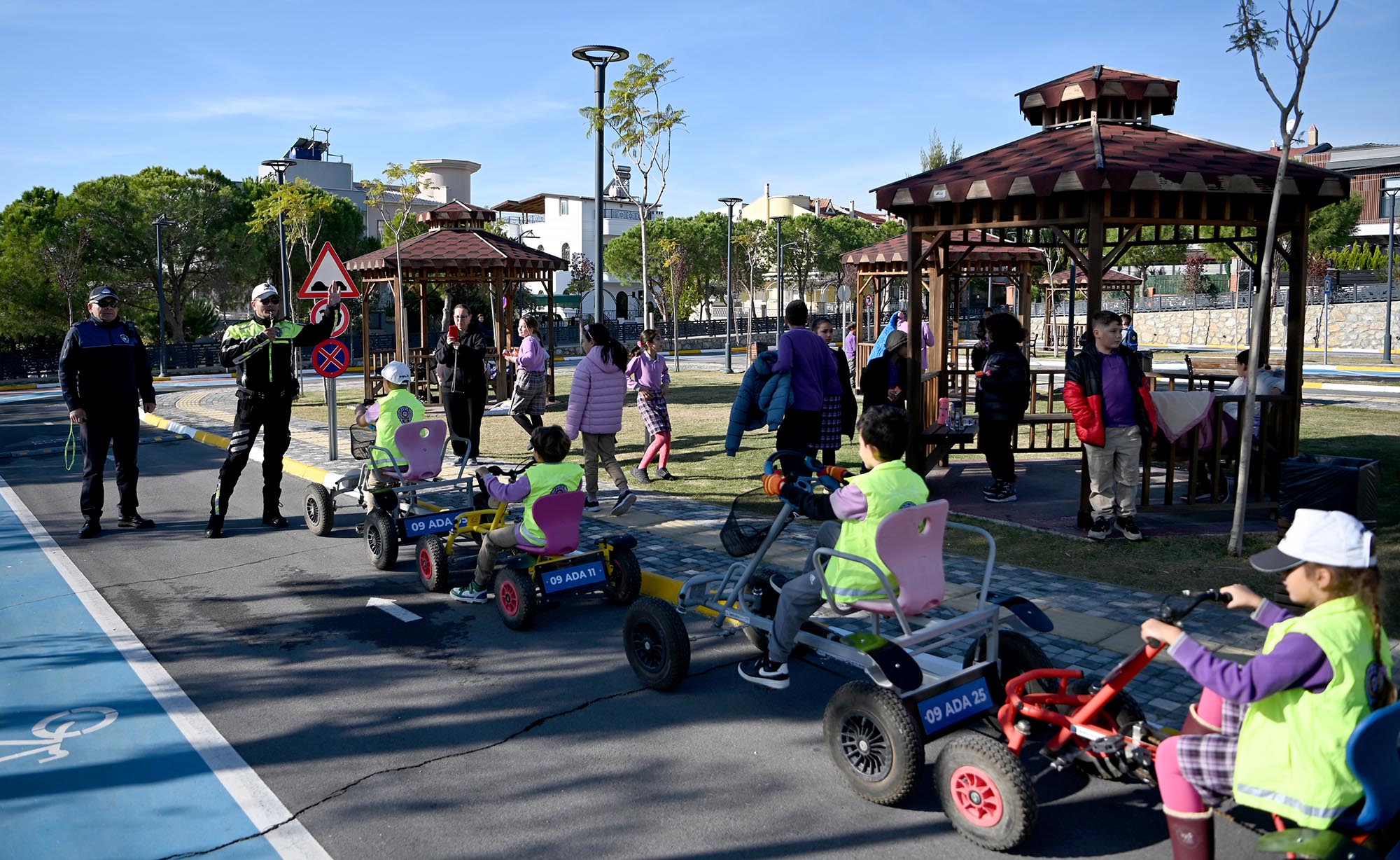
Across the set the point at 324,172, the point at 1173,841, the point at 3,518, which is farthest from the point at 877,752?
the point at 324,172

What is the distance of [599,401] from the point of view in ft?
31.3

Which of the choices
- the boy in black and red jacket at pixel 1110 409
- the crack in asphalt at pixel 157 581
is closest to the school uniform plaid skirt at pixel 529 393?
the crack in asphalt at pixel 157 581

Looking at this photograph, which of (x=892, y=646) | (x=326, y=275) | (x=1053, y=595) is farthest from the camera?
(x=326, y=275)

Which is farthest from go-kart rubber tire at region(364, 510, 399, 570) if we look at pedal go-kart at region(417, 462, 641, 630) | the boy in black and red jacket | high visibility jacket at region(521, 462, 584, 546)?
the boy in black and red jacket

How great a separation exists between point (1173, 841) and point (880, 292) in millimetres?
22835

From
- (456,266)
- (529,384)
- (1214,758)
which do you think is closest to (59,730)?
(1214,758)

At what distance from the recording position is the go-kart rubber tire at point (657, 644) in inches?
206

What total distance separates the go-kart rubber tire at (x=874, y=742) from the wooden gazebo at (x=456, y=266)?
14799 mm

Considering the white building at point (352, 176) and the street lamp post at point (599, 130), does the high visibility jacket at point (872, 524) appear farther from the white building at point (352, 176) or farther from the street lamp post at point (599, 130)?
the white building at point (352, 176)

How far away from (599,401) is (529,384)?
10.6 feet

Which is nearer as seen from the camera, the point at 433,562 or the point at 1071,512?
the point at 433,562

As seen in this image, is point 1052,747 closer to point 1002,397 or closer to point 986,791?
point 986,791

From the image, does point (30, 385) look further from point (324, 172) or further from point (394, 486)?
point (324, 172)

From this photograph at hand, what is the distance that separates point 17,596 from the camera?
7289 mm
